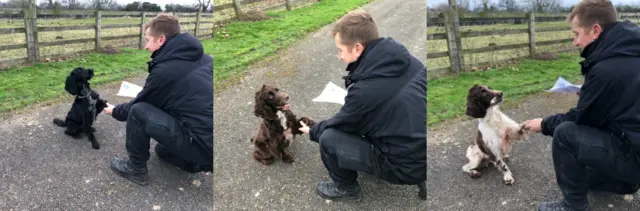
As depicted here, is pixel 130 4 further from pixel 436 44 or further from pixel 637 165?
pixel 637 165

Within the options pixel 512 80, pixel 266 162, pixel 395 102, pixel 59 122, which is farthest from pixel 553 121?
pixel 59 122

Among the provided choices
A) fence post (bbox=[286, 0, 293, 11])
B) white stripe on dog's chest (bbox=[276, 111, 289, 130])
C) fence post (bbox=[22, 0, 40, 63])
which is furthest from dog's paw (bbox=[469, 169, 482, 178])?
fence post (bbox=[22, 0, 40, 63])

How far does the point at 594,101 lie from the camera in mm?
2117

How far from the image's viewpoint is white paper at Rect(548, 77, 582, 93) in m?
2.49

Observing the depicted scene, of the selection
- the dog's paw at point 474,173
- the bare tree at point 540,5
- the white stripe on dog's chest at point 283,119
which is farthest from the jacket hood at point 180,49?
the bare tree at point 540,5

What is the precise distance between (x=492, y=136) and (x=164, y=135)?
2.23 meters

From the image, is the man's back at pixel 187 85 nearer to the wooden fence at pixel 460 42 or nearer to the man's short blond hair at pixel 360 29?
the man's short blond hair at pixel 360 29

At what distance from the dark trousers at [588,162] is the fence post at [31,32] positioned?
163 inches

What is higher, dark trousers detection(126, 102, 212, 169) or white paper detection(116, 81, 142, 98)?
white paper detection(116, 81, 142, 98)

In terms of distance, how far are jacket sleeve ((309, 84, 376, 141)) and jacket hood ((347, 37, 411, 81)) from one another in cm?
9

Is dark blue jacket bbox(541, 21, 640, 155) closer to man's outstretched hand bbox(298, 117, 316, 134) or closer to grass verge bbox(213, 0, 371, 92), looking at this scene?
grass verge bbox(213, 0, 371, 92)

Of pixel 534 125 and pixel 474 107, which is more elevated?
pixel 474 107

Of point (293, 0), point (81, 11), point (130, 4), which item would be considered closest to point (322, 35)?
point (293, 0)

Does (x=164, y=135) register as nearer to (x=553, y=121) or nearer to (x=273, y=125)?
(x=273, y=125)
